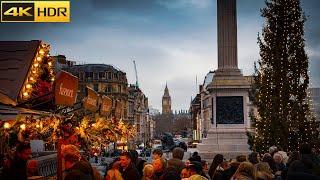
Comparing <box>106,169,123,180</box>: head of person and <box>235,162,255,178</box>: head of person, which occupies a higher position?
<box>235,162,255,178</box>: head of person

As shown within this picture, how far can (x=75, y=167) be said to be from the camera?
25.6ft

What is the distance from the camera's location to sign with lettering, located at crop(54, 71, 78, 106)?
10.5 meters

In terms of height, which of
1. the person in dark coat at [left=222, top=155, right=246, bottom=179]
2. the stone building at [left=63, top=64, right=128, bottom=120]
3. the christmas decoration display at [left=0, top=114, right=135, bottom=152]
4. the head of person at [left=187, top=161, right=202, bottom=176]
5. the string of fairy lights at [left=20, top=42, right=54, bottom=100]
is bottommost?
the person in dark coat at [left=222, top=155, right=246, bottom=179]

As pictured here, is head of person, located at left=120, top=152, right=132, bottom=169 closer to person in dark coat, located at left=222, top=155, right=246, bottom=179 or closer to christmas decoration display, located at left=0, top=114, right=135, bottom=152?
christmas decoration display, located at left=0, top=114, right=135, bottom=152

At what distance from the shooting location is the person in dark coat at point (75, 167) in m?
7.51

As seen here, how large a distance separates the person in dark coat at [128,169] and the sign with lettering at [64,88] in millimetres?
1772

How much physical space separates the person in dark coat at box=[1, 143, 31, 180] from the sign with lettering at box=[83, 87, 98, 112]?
4743 mm

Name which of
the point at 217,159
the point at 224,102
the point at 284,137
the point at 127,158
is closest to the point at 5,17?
the point at 127,158

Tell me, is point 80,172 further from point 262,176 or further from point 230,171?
point 230,171

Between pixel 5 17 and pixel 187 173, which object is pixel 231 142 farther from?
pixel 187 173

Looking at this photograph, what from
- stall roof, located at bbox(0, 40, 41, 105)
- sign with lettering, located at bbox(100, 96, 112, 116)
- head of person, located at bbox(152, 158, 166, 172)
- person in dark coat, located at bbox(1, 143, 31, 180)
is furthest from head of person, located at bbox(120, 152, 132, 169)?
sign with lettering, located at bbox(100, 96, 112, 116)

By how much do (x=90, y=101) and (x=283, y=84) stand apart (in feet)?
46.2

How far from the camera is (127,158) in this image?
10.0 m

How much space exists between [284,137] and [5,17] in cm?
1501
